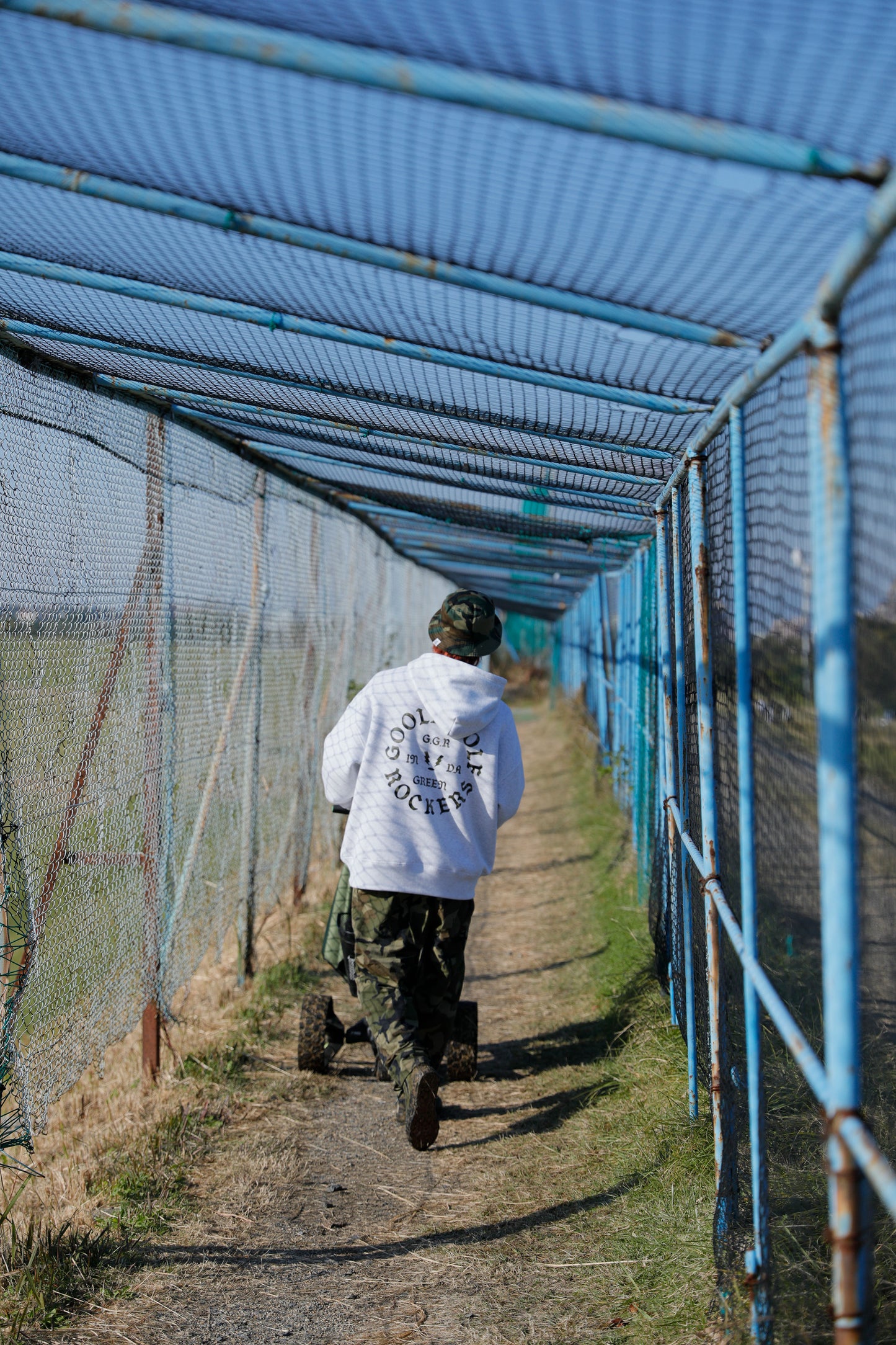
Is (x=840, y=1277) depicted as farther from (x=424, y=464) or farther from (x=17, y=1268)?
(x=424, y=464)

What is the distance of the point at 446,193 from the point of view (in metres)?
2.28

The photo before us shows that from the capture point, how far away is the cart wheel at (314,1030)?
4711 mm

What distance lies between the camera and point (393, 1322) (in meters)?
3.02

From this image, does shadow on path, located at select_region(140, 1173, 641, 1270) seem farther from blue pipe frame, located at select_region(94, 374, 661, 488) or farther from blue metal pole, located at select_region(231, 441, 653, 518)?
blue metal pole, located at select_region(231, 441, 653, 518)

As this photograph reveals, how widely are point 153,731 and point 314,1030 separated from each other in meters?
1.38

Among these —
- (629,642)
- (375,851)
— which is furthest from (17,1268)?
(629,642)

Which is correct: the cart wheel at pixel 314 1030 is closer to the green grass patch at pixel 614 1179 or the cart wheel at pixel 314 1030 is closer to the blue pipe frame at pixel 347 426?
the green grass patch at pixel 614 1179

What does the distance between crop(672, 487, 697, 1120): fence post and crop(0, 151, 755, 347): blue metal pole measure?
150 centimetres

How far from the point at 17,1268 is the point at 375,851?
156 centimetres

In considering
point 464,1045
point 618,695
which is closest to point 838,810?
point 464,1045

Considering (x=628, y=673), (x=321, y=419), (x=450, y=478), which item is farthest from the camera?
(x=628, y=673)

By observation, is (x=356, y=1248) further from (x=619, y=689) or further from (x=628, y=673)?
(x=619, y=689)

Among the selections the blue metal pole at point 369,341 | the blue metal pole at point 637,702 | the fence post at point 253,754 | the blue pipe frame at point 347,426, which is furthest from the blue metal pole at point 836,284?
the blue metal pole at point 637,702

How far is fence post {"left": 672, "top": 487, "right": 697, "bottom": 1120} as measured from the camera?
12.7 ft
